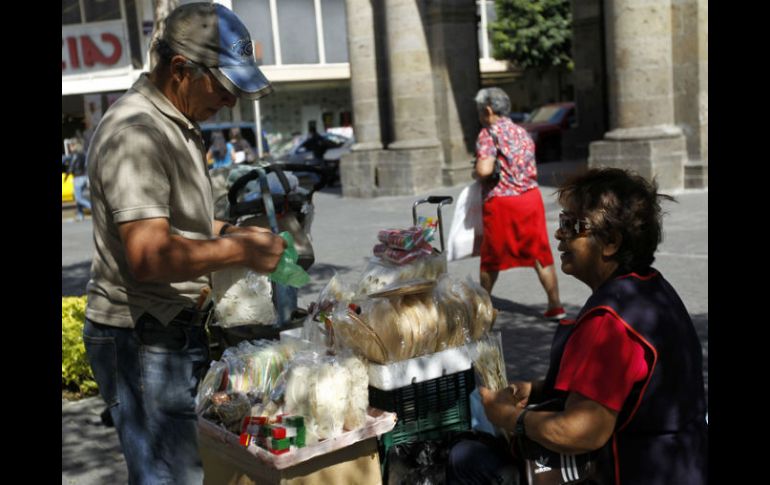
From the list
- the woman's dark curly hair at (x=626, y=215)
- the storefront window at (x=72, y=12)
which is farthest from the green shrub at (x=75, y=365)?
the storefront window at (x=72, y=12)

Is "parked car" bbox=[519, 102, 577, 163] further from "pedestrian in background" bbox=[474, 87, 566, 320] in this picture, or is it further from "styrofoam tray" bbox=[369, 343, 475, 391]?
"styrofoam tray" bbox=[369, 343, 475, 391]

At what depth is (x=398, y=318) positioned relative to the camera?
378 centimetres

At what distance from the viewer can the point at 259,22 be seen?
3944cm

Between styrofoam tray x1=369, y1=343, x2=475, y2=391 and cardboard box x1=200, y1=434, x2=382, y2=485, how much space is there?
290mm

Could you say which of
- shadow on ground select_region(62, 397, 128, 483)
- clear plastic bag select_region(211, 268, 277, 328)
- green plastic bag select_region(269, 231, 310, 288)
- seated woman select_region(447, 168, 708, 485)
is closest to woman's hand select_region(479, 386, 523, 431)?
seated woman select_region(447, 168, 708, 485)

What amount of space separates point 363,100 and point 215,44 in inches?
651

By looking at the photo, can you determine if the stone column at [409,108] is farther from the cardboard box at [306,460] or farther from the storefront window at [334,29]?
the storefront window at [334,29]

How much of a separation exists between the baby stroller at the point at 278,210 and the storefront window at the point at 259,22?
33905 millimetres

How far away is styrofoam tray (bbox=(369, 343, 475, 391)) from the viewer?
3.73 metres

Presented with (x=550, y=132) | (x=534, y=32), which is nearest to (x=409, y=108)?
(x=550, y=132)

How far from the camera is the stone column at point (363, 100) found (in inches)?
736

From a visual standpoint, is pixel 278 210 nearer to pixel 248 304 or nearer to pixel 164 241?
pixel 248 304

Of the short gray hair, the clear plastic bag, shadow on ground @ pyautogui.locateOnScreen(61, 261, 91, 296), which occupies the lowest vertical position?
shadow on ground @ pyautogui.locateOnScreen(61, 261, 91, 296)
